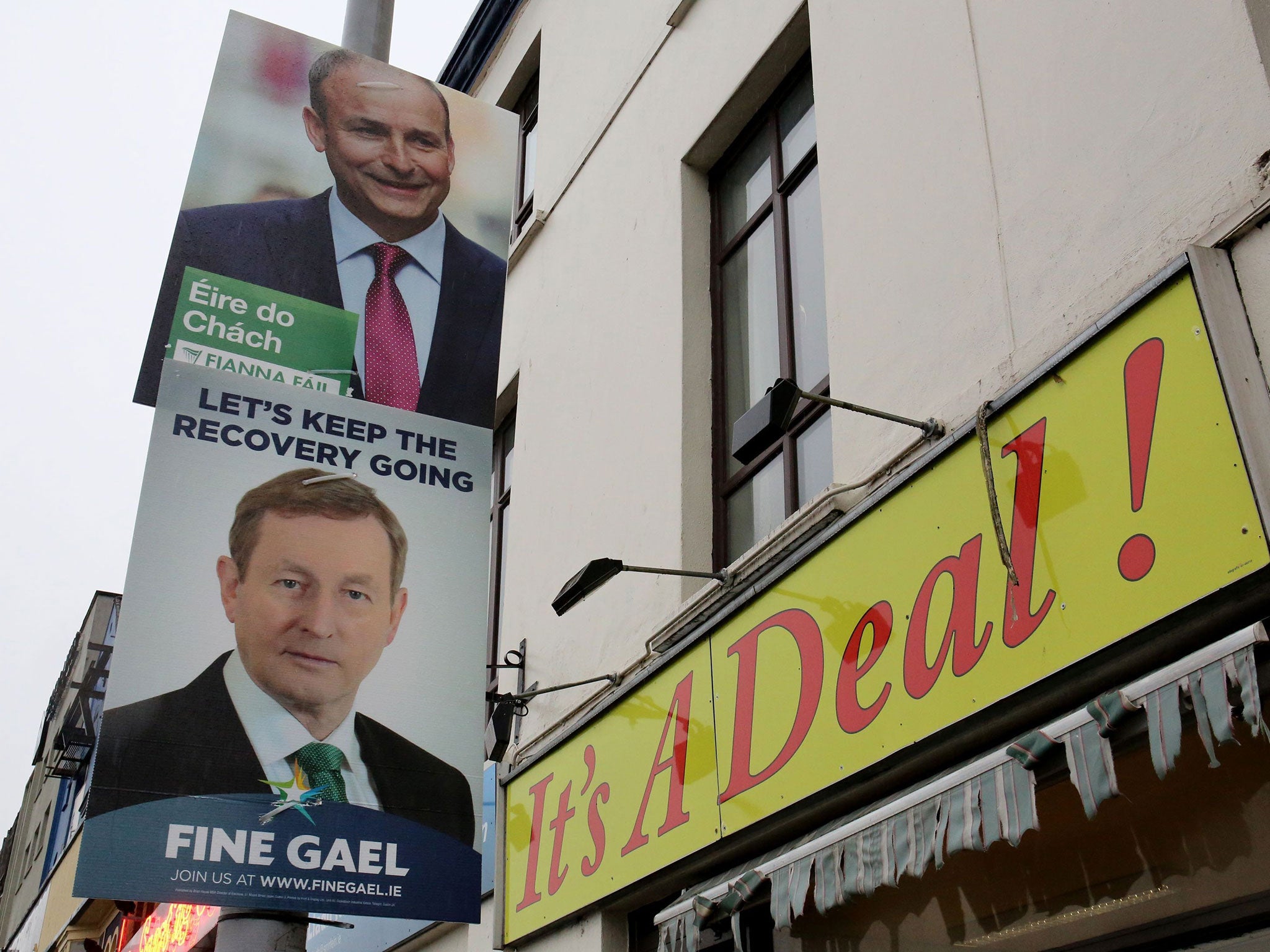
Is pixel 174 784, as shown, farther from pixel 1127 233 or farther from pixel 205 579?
pixel 1127 233

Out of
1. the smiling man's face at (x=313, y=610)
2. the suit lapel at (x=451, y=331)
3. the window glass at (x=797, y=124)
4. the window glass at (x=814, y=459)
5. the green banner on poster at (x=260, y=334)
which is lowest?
the smiling man's face at (x=313, y=610)

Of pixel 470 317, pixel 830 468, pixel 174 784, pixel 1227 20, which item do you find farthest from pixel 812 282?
pixel 174 784

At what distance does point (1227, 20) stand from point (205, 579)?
5.02 meters

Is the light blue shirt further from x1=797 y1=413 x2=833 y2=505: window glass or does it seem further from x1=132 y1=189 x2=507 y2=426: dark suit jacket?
x1=797 y1=413 x2=833 y2=505: window glass

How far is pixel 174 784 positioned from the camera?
579cm

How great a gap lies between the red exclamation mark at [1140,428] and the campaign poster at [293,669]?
12.6 feet

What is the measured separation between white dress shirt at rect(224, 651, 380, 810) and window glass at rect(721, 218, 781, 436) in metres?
2.88

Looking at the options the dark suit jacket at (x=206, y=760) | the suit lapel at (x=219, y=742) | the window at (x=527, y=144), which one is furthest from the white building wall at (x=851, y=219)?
the suit lapel at (x=219, y=742)

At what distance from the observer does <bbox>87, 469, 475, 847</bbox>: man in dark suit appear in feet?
19.2

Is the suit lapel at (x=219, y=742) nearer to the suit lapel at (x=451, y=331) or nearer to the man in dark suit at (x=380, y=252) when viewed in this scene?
the man in dark suit at (x=380, y=252)

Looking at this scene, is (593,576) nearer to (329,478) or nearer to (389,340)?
(329,478)

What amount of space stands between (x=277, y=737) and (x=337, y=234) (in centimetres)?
293

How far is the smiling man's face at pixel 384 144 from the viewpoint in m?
7.45

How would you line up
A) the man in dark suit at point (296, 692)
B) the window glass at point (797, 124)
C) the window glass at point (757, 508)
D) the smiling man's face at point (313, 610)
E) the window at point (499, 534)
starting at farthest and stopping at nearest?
the window at point (499, 534), the window glass at point (797, 124), the window glass at point (757, 508), the smiling man's face at point (313, 610), the man in dark suit at point (296, 692)
